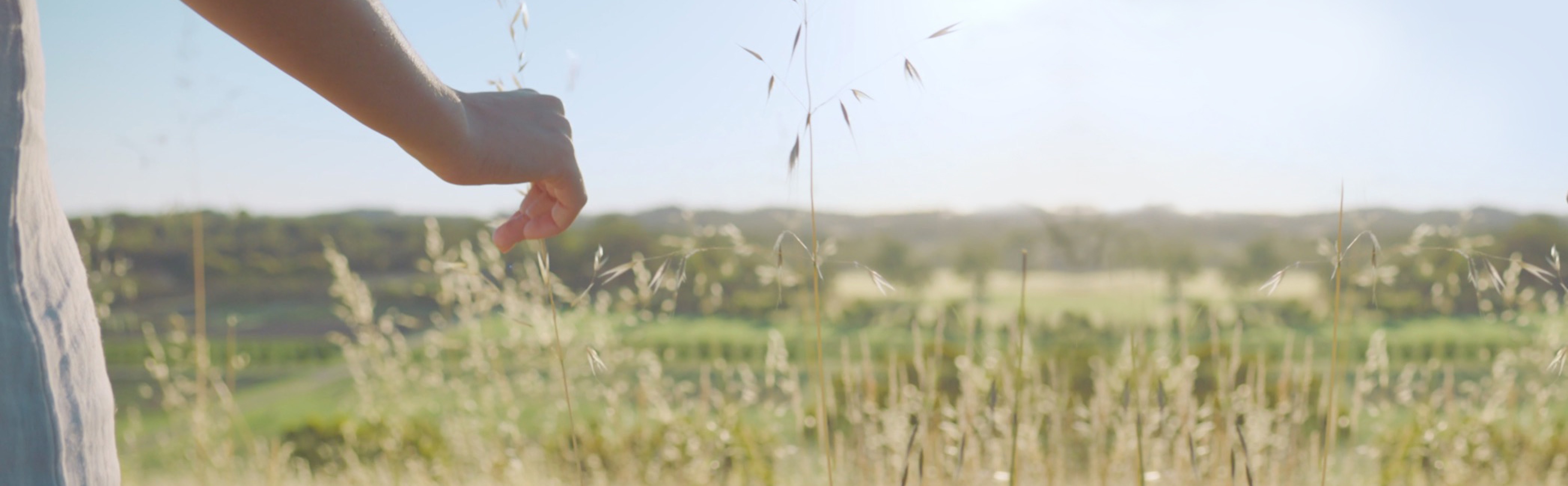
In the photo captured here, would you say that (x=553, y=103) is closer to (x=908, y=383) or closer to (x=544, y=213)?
(x=544, y=213)

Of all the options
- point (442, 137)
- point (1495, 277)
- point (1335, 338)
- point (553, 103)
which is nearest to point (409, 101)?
point (442, 137)

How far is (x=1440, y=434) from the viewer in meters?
3.36

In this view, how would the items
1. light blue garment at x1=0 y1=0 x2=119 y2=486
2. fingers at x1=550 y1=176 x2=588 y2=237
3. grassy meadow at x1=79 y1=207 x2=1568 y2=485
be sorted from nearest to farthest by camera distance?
light blue garment at x1=0 y1=0 x2=119 y2=486 < fingers at x1=550 y1=176 x2=588 y2=237 < grassy meadow at x1=79 y1=207 x2=1568 y2=485

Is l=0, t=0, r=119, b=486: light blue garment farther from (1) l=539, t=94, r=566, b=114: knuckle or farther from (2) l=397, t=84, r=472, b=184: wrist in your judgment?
(1) l=539, t=94, r=566, b=114: knuckle

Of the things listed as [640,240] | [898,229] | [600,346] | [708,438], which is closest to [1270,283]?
[600,346]

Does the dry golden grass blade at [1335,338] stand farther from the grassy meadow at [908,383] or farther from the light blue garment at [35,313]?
the light blue garment at [35,313]

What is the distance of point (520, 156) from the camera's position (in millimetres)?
737

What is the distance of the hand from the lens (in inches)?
27.5

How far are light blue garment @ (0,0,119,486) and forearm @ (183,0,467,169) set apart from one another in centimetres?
11

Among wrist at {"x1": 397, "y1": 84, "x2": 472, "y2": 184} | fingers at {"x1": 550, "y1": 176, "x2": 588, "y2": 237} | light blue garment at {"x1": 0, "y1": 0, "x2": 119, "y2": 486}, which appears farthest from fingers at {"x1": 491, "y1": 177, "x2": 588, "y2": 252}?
light blue garment at {"x1": 0, "y1": 0, "x2": 119, "y2": 486}

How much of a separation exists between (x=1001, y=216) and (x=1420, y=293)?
19.4 ft

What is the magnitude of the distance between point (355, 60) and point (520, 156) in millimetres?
166

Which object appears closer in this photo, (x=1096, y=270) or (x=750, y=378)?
(x=750, y=378)

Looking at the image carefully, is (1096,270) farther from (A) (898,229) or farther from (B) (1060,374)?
(A) (898,229)
